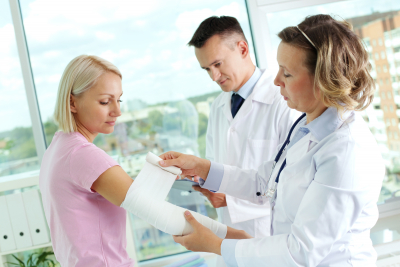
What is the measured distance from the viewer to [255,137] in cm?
148

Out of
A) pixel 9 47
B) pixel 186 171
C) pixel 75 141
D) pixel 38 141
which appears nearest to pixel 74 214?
pixel 75 141

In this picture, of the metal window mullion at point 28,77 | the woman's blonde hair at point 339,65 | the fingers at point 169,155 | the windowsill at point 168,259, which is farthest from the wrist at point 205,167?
the metal window mullion at point 28,77

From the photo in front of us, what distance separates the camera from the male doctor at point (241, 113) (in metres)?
1.46

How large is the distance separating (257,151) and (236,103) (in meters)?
0.29

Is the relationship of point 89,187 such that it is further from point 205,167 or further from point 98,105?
point 205,167

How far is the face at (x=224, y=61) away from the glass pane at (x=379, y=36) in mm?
677

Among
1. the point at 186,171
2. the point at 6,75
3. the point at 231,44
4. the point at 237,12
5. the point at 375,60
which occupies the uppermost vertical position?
the point at 237,12

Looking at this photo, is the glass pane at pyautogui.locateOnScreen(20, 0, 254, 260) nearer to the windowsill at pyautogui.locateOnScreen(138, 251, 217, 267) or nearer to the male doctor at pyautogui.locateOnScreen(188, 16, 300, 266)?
the windowsill at pyautogui.locateOnScreen(138, 251, 217, 267)

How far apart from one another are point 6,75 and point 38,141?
19.5 inches

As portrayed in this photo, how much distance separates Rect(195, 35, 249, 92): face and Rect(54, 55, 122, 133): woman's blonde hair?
62 cm

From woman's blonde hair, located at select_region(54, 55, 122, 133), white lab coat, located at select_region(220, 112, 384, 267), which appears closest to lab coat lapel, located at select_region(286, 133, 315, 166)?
white lab coat, located at select_region(220, 112, 384, 267)

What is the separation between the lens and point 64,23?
2.15m

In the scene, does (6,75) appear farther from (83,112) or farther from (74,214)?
(74,214)

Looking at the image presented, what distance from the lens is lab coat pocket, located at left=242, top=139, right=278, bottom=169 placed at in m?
1.47
